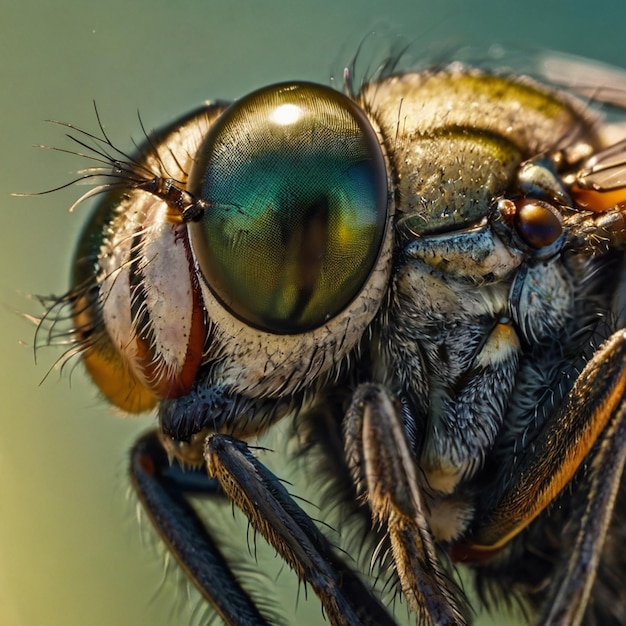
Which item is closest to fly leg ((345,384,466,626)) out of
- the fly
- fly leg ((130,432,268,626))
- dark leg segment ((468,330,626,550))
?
the fly

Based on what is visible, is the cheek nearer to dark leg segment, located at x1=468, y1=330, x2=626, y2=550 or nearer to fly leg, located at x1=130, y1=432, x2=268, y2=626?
fly leg, located at x1=130, y1=432, x2=268, y2=626

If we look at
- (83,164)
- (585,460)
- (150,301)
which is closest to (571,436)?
(585,460)

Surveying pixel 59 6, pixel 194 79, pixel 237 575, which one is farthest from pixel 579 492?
pixel 59 6

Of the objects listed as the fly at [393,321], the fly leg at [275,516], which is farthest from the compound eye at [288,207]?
the fly leg at [275,516]

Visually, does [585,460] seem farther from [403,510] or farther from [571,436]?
[403,510]

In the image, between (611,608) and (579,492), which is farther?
(611,608)

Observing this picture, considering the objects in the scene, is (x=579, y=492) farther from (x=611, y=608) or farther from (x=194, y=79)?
(x=194, y=79)
